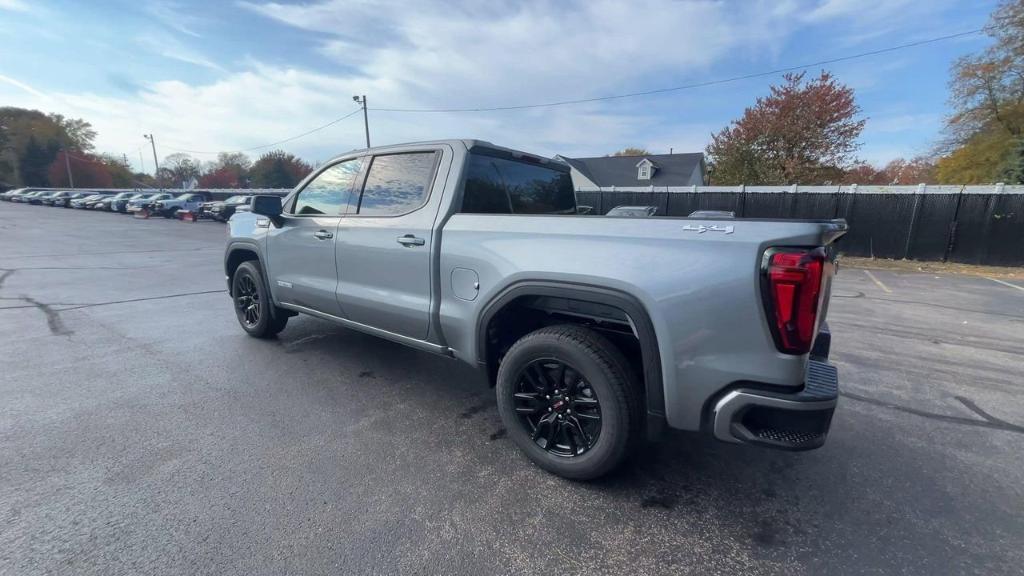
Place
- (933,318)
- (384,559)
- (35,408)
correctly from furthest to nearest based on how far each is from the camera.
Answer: (933,318) < (35,408) < (384,559)

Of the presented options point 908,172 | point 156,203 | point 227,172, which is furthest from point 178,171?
point 908,172

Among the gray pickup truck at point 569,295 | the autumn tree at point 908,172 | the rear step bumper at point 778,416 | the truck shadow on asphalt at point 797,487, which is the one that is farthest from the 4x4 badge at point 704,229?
the autumn tree at point 908,172

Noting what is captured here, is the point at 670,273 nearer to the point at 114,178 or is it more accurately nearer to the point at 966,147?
the point at 966,147

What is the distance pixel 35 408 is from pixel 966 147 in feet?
125

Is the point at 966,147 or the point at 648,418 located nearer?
the point at 648,418

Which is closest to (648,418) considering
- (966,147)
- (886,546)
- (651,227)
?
(651,227)

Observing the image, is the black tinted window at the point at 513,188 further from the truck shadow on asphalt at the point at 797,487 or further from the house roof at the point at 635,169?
the house roof at the point at 635,169

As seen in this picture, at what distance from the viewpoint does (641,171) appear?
3628cm

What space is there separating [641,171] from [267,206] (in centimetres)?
A: 3589

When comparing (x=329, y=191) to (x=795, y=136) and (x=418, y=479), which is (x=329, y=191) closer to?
(x=418, y=479)

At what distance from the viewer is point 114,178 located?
246 ft

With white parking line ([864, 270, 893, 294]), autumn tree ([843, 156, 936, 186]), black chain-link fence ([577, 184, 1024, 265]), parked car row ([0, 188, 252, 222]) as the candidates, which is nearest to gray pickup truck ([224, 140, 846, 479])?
white parking line ([864, 270, 893, 294])

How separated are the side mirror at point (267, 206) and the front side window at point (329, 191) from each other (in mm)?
201

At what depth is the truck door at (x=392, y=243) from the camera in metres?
3.03
